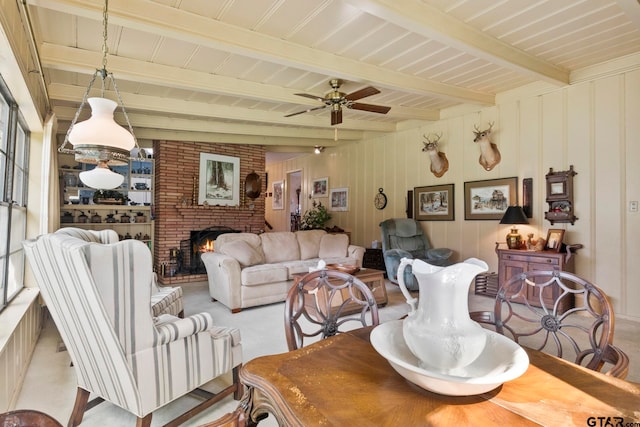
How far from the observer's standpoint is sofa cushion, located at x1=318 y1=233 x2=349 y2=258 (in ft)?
17.8

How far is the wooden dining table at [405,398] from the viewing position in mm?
789

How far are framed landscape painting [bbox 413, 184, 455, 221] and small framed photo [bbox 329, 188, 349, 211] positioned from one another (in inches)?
74.9

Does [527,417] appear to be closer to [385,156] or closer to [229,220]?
[385,156]

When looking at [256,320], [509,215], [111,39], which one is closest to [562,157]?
[509,215]

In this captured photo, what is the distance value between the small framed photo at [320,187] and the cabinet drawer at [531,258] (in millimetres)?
4560

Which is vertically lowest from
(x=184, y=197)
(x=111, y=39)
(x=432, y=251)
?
(x=432, y=251)

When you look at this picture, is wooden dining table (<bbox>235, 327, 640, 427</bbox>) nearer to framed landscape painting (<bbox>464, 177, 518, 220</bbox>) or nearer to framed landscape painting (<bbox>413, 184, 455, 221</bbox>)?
framed landscape painting (<bbox>464, 177, 518, 220</bbox>)

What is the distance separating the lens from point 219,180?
6.92m

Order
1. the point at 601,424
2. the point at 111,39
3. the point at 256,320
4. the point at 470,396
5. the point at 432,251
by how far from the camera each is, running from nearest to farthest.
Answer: the point at 601,424 → the point at 470,396 → the point at 111,39 → the point at 256,320 → the point at 432,251

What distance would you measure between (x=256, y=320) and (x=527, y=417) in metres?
3.31

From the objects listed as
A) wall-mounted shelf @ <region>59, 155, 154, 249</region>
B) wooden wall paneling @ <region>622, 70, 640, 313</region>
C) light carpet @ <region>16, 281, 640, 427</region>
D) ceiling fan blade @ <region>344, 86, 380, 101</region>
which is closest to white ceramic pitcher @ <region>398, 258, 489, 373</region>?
light carpet @ <region>16, 281, 640, 427</region>

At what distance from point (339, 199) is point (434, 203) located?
2.57 metres

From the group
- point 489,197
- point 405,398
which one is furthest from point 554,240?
point 405,398

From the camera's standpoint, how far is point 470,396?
0.88m
